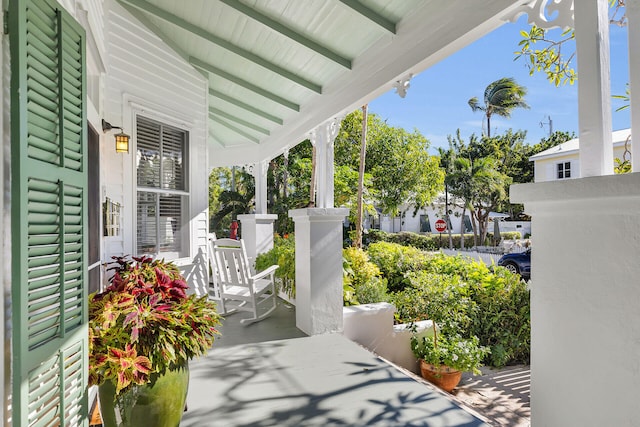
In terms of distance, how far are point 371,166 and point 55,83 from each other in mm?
12357

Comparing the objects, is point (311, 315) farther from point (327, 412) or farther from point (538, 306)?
point (538, 306)

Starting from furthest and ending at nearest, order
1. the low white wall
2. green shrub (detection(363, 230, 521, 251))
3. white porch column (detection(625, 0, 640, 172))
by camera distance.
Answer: green shrub (detection(363, 230, 521, 251)) < the low white wall < white porch column (detection(625, 0, 640, 172))

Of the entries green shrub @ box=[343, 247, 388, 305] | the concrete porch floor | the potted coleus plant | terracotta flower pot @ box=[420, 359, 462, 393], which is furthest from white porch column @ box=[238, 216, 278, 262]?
the potted coleus plant

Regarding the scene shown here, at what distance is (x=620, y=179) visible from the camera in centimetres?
140

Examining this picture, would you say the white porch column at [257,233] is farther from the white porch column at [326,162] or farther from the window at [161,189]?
the white porch column at [326,162]

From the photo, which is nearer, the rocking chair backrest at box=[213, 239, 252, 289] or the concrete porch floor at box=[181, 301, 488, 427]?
the concrete porch floor at box=[181, 301, 488, 427]

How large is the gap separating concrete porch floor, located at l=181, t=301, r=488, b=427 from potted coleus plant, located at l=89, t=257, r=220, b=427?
592 millimetres

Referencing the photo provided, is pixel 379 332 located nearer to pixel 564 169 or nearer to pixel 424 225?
pixel 564 169

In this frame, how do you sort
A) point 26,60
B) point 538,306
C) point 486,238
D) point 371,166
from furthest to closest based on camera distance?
point 486,238 → point 371,166 → point 538,306 → point 26,60

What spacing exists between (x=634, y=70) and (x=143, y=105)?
160 inches

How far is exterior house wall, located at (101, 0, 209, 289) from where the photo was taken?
3703mm

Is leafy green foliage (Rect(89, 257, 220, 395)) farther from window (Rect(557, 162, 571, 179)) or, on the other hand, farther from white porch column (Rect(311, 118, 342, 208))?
window (Rect(557, 162, 571, 179))

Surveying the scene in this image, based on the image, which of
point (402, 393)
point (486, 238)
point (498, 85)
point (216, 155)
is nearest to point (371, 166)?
point (216, 155)

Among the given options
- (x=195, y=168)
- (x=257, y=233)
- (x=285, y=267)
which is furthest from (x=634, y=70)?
(x=257, y=233)
